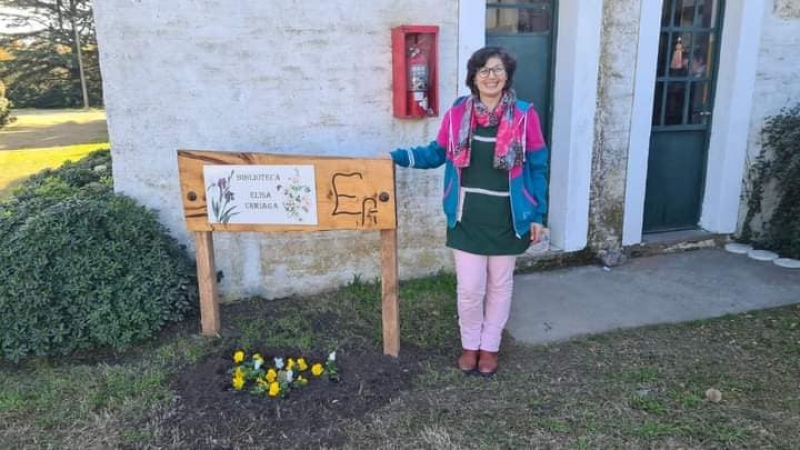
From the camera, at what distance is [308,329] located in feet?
12.0

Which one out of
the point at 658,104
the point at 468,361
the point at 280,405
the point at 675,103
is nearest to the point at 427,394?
the point at 468,361

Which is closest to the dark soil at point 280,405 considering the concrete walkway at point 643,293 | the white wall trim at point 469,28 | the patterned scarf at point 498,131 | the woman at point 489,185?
the woman at point 489,185

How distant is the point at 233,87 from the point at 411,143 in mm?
1221

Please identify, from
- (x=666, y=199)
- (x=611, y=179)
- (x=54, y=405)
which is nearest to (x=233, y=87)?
(x=54, y=405)

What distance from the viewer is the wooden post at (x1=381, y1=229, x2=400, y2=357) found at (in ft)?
10.5

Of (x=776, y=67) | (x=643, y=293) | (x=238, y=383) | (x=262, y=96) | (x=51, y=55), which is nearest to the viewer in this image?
(x=238, y=383)

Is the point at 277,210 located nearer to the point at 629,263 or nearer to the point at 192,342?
the point at 192,342

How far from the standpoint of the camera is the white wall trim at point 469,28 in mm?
3998

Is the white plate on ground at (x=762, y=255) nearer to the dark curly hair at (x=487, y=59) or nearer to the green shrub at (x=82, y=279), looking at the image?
the dark curly hair at (x=487, y=59)

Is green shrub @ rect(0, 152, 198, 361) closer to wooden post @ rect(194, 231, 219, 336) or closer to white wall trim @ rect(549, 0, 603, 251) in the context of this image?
wooden post @ rect(194, 231, 219, 336)

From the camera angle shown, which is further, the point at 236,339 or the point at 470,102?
the point at 236,339

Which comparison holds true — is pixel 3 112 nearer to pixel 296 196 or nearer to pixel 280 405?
pixel 296 196

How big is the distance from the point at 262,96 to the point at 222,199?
0.84m

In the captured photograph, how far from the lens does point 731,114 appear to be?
4.91 meters
